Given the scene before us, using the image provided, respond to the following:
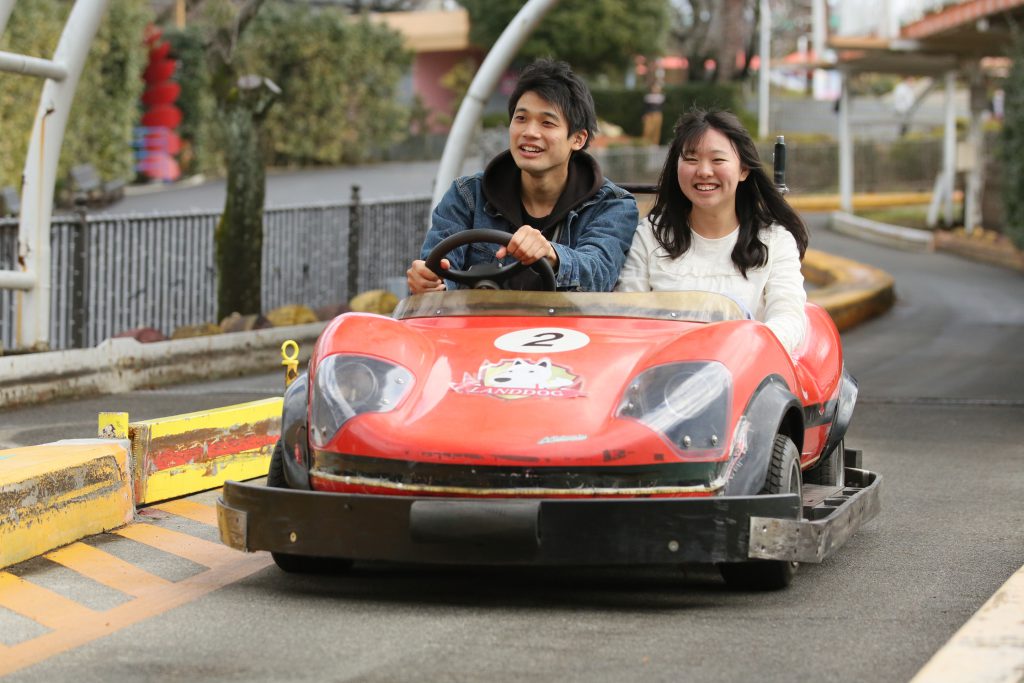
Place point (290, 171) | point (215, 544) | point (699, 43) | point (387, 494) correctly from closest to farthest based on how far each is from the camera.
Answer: point (387, 494) < point (215, 544) < point (290, 171) < point (699, 43)

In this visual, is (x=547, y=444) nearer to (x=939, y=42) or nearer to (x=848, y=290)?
(x=848, y=290)

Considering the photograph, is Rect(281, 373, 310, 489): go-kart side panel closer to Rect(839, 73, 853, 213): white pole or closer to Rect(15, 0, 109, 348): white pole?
Rect(15, 0, 109, 348): white pole

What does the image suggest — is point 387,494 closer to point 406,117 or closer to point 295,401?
point 295,401

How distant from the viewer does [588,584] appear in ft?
17.6

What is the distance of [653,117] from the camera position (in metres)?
47.3

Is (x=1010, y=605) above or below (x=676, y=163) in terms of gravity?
below

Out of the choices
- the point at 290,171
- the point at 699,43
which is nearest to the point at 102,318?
the point at 290,171

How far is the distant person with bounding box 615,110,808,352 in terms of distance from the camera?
6.12 m

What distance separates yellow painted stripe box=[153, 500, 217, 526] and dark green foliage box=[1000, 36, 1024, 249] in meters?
18.1

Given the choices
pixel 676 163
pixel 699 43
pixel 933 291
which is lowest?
pixel 933 291

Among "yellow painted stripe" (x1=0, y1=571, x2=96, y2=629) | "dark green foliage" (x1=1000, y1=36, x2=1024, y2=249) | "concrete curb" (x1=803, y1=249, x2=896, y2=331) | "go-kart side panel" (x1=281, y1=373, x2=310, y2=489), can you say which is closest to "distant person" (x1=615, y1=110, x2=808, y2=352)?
"go-kart side panel" (x1=281, y1=373, x2=310, y2=489)

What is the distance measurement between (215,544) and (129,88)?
2541 centimetres

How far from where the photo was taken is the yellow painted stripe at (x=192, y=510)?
264 inches

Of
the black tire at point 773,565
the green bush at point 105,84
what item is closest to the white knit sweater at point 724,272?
the black tire at point 773,565
